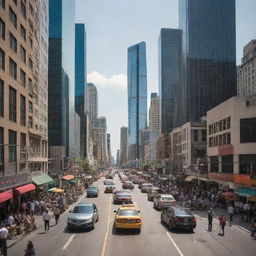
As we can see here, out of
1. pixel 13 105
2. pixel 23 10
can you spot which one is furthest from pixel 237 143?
pixel 23 10

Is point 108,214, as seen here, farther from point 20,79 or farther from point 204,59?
point 204,59

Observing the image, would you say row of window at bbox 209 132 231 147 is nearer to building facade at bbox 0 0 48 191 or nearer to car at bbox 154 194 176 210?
car at bbox 154 194 176 210

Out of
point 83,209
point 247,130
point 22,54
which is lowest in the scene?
point 83,209

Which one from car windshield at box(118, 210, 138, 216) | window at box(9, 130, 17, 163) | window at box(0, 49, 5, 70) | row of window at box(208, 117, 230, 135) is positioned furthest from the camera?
row of window at box(208, 117, 230, 135)

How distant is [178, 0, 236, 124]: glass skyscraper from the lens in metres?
153

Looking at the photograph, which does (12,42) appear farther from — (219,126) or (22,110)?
(219,126)

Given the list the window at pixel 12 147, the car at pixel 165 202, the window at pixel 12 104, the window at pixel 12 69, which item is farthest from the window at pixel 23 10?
the car at pixel 165 202

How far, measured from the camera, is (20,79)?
37438 mm

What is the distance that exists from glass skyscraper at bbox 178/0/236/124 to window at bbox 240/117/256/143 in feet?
380

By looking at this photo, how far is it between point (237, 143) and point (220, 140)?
25.6 feet

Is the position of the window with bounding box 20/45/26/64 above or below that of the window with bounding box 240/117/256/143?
above

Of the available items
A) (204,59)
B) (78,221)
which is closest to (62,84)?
(204,59)

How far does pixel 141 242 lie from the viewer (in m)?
18.8

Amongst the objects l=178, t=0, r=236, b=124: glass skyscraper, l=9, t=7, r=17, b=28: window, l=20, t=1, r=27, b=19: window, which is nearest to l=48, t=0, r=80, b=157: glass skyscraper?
l=178, t=0, r=236, b=124: glass skyscraper
